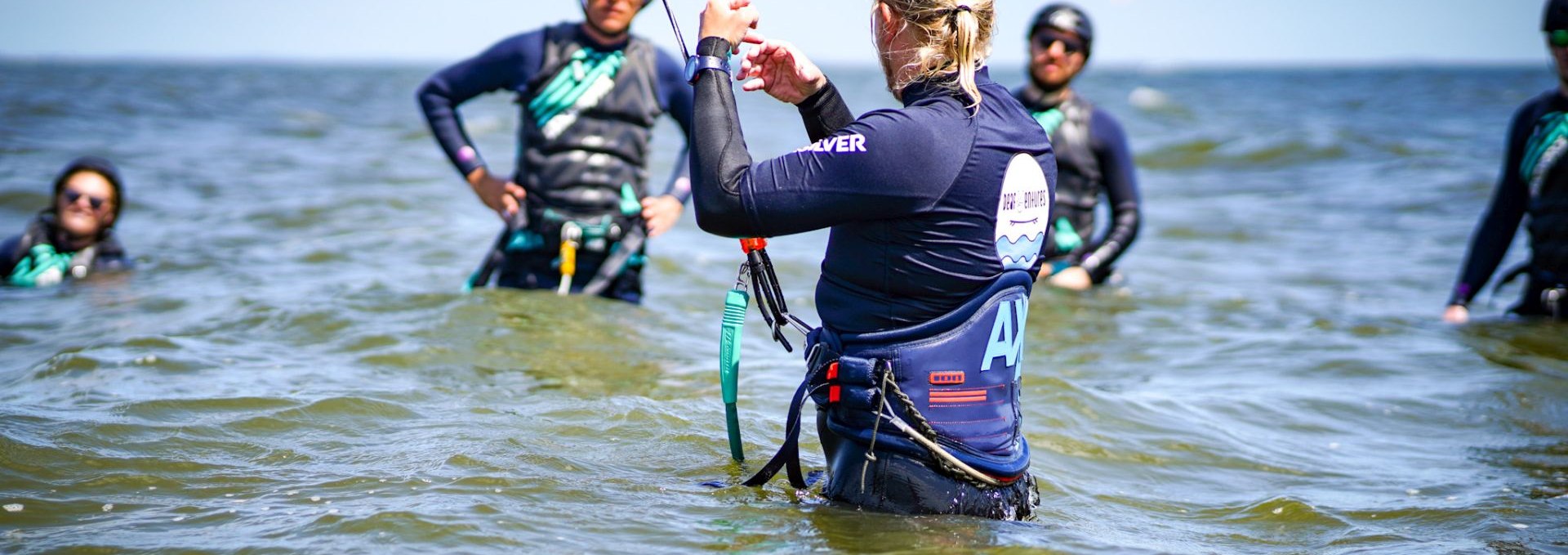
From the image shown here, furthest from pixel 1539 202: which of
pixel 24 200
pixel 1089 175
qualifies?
pixel 24 200

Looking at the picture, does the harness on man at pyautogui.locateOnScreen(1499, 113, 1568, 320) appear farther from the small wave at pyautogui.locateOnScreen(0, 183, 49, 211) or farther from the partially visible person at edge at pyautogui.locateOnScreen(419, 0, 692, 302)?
the small wave at pyautogui.locateOnScreen(0, 183, 49, 211)

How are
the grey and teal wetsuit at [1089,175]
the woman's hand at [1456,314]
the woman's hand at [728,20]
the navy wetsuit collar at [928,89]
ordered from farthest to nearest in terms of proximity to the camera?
the grey and teal wetsuit at [1089,175] < the woman's hand at [1456,314] < the woman's hand at [728,20] < the navy wetsuit collar at [928,89]

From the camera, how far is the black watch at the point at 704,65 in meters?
3.17

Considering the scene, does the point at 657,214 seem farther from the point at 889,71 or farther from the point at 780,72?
the point at 889,71

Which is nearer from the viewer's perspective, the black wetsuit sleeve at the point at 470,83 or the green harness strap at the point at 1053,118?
the black wetsuit sleeve at the point at 470,83

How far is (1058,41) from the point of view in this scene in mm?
7293

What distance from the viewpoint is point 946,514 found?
11.1 ft

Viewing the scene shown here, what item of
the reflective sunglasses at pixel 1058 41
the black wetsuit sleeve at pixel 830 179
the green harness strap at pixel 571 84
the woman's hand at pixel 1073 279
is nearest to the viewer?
the black wetsuit sleeve at pixel 830 179

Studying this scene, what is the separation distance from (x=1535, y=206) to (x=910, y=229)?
500cm

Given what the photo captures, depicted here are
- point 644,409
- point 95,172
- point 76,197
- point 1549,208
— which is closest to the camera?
point 644,409

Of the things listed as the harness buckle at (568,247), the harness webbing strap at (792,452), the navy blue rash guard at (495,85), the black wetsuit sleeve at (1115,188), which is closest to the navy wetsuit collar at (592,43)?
the navy blue rash guard at (495,85)

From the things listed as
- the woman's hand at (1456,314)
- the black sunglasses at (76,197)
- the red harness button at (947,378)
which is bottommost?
the woman's hand at (1456,314)

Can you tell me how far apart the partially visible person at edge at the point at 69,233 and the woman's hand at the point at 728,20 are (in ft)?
22.3

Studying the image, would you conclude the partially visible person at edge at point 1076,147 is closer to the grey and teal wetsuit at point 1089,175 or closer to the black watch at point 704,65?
the grey and teal wetsuit at point 1089,175
